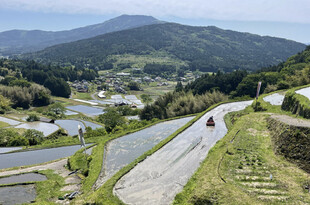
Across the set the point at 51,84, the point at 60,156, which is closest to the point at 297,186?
the point at 60,156

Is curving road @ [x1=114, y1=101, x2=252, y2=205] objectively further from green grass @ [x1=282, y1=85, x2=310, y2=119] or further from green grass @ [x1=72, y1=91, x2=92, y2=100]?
green grass @ [x1=72, y1=91, x2=92, y2=100]

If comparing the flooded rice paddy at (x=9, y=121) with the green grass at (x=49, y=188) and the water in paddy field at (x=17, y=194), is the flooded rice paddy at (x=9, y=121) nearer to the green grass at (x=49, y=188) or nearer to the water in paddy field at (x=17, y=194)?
the green grass at (x=49, y=188)

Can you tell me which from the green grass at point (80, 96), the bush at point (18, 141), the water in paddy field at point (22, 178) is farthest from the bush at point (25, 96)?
the water in paddy field at point (22, 178)

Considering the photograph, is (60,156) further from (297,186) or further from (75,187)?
(297,186)

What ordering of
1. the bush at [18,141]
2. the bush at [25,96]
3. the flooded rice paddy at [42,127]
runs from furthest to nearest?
1. the bush at [25,96]
2. the flooded rice paddy at [42,127]
3. the bush at [18,141]

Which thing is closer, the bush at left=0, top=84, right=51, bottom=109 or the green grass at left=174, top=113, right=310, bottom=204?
the green grass at left=174, top=113, right=310, bottom=204

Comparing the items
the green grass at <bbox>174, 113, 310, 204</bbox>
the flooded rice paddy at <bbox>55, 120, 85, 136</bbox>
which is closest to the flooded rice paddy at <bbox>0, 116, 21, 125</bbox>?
the flooded rice paddy at <bbox>55, 120, 85, 136</bbox>

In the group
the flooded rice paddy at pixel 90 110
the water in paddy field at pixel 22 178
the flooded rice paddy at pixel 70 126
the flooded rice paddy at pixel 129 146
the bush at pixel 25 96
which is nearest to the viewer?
the water in paddy field at pixel 22 178
